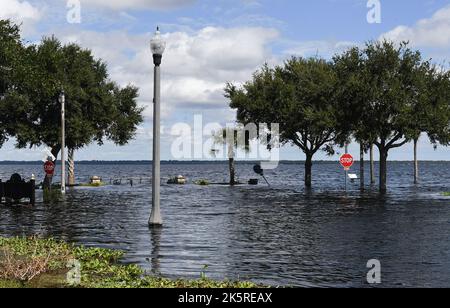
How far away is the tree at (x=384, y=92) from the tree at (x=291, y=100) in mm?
5201

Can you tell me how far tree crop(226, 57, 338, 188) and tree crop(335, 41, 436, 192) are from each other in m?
5.20

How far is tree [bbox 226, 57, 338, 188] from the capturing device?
2363 inches

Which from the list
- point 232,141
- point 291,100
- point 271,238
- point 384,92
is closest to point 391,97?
point 384,92

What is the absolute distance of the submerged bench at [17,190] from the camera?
34750mm

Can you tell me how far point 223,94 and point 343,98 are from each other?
2137 cm

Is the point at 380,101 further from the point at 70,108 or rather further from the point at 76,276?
the point at 76,276

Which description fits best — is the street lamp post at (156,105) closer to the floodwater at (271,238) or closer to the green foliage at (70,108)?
the floodwater at (271,238)

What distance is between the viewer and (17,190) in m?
34.9

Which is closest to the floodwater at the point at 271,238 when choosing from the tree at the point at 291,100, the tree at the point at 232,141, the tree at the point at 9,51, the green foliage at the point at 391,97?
the tree at the point at 9,51

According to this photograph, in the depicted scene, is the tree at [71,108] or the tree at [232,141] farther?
the tree at [232,141]

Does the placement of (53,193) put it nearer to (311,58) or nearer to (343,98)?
Answer: (343,98)

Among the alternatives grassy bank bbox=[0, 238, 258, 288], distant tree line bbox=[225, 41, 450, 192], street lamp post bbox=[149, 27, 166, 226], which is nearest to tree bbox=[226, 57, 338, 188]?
distant tree line bbox=[225, 41, 450, 192]

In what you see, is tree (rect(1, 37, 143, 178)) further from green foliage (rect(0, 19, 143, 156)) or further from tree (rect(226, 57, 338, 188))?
tree (rect(226, 57, 338, 188))
